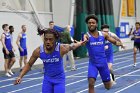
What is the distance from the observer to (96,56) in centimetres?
892

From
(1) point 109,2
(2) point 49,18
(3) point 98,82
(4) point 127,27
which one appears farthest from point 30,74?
(4) point 127,27

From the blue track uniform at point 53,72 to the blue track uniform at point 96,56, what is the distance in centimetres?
233

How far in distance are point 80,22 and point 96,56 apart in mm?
14375

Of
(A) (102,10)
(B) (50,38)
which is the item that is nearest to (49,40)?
(B) (50,38)

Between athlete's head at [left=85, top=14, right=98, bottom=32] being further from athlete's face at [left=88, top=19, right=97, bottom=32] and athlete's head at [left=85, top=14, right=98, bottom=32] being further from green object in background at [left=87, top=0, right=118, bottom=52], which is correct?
green object in background at [left=87, top=0, right=118, bottom=52]

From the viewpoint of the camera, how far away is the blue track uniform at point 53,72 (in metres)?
6.53

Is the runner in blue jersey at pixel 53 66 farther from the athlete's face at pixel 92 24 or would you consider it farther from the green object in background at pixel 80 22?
the green object in background at pixel 80 22

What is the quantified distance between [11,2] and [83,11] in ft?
20.2

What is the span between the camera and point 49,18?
2117 cm

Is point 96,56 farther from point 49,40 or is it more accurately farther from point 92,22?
point 49,40

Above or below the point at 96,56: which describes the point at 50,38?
above

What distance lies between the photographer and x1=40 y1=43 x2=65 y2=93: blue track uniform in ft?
21.4

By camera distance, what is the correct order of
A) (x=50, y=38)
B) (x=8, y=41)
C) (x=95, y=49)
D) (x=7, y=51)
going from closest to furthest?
(x=50, y=38) → (x=95, y=49) → (x=7, y=51) → (x=8, y=41)

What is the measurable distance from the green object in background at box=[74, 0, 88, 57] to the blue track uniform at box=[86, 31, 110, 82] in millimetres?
13958
